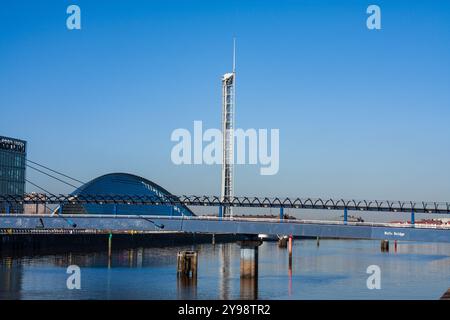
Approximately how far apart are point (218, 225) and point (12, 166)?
10855 cm

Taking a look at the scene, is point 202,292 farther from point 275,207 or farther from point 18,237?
point 18,237

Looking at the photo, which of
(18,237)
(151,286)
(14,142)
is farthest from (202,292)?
(14,142)

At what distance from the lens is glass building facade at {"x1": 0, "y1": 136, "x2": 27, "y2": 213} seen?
543 feet

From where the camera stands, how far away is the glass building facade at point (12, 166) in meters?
166

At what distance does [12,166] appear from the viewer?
169500 millimetres

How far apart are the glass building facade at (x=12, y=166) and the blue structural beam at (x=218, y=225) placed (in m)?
89.9

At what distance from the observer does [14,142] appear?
173125 mm

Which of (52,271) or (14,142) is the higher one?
(14,142)

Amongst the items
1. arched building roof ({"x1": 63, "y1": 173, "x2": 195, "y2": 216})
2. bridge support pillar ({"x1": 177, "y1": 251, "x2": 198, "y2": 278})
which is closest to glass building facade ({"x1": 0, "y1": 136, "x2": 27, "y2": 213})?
arched building roof ({"x1": 63, "y1": 173, "x2": 195, "y2": 216})

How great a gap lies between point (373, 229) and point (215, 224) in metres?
16.3

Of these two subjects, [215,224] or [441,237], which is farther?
[215,224]

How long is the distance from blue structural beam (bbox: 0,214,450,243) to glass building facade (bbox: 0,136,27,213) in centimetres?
8990

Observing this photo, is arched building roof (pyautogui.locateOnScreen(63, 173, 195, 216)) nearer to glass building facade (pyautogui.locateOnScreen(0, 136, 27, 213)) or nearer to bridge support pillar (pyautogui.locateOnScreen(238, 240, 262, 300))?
glass building facade (pyautogui.locateOnScreen(0, 136, 27, 213))
